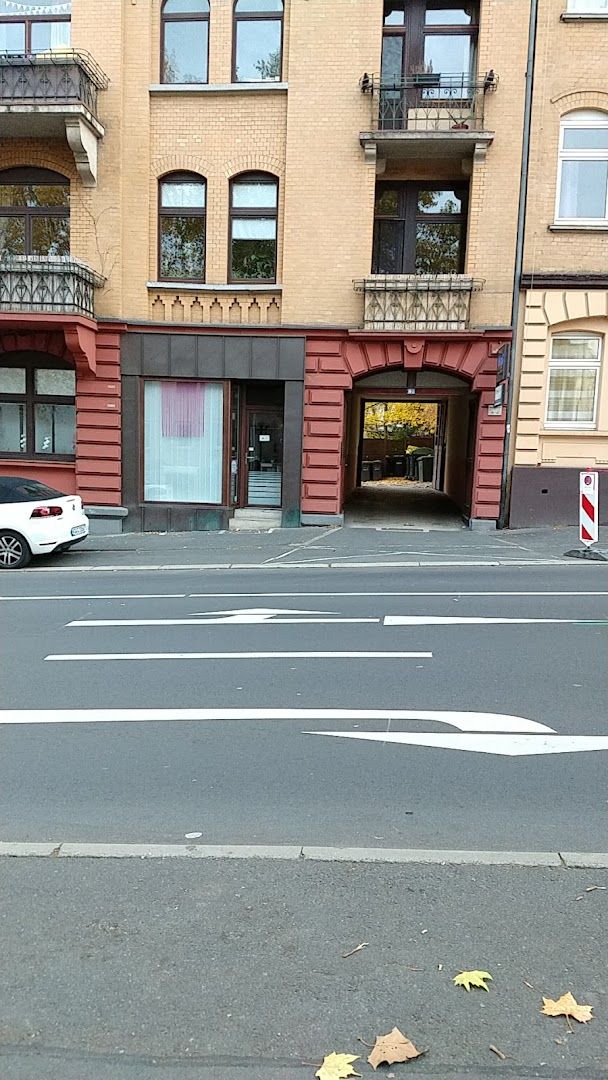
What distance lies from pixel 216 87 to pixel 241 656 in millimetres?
13308

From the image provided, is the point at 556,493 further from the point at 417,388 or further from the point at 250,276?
the point at 250,276

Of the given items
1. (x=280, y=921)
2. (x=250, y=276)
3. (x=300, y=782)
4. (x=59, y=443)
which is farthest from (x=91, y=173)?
(x=280, y=921)

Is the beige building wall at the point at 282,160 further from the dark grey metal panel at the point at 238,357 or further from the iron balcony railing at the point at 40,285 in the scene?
the iron balcony railing at the point at 40,285

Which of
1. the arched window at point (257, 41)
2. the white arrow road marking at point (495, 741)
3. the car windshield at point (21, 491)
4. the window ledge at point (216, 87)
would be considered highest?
the arched window at point (257, 41)

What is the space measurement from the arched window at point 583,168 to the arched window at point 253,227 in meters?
5.70

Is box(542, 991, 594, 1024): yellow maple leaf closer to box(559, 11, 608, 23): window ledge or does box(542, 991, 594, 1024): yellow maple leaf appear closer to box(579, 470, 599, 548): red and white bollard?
box(579, 470, 599, 548): red and white bollard

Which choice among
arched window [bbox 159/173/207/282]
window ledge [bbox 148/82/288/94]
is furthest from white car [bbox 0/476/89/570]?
window ledge [bbox 148/82/288/94]

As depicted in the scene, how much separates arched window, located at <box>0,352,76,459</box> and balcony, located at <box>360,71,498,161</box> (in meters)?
7.90

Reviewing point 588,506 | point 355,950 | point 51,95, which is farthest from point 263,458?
point 355,950

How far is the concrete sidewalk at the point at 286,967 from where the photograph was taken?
2.39 meters

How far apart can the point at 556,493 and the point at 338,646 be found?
396 inches

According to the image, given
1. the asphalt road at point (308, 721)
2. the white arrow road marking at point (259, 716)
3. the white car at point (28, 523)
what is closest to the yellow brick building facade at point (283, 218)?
the white car at point (28, 523)

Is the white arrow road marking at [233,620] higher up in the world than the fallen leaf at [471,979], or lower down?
lower down

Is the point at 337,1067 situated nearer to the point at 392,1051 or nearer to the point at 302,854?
the point at 392,1051
